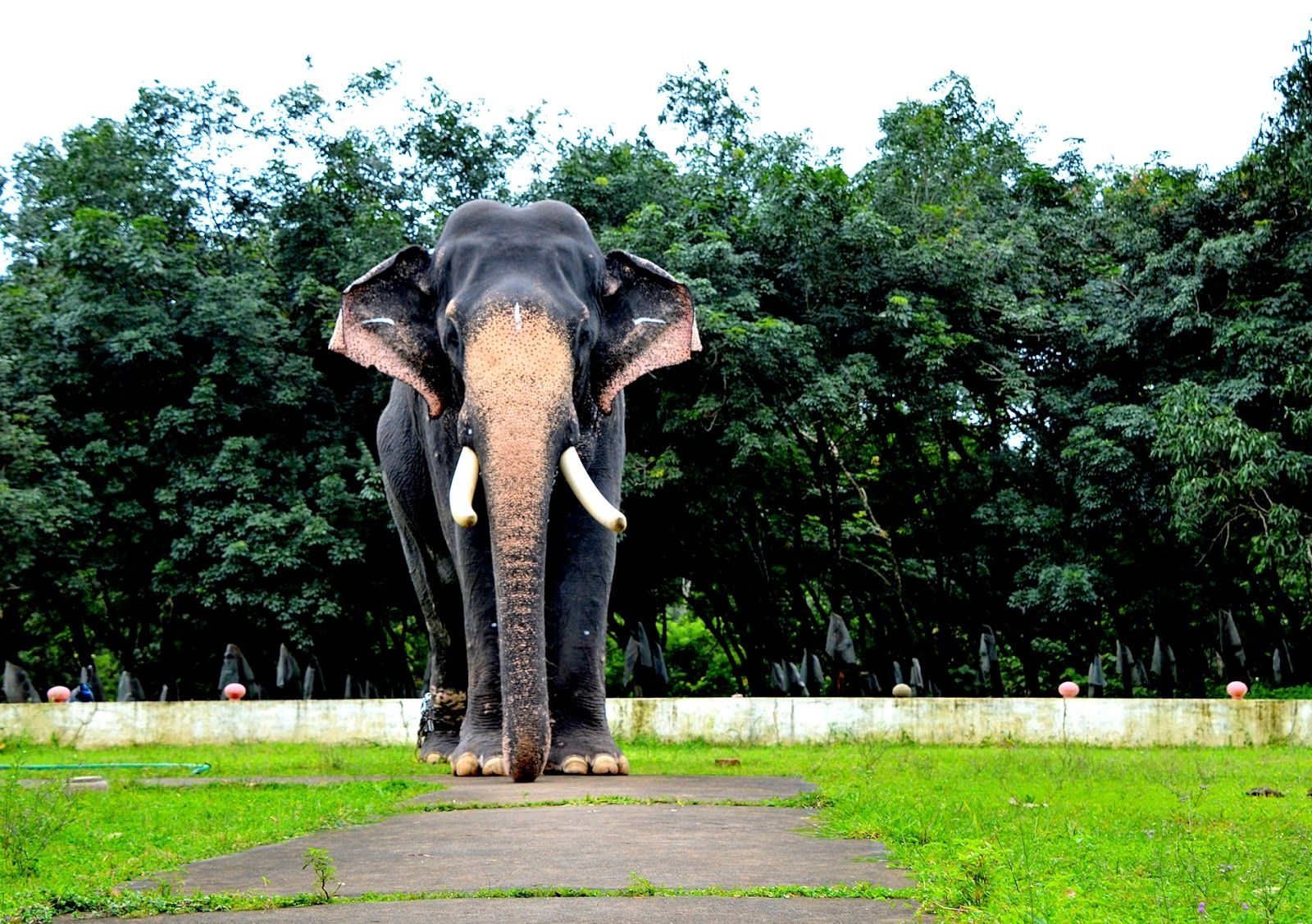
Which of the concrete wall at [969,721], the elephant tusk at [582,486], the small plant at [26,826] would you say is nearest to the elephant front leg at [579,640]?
the elephant tusk at [582,486]

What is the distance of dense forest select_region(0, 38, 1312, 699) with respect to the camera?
2020 centimetres

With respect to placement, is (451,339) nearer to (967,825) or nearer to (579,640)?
(579,640)

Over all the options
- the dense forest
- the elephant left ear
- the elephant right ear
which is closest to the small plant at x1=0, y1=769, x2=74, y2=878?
the elephant right ear

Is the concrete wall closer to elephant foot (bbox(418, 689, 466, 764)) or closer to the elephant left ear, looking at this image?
elephant foot (bbox(418, 689, 466, 764))

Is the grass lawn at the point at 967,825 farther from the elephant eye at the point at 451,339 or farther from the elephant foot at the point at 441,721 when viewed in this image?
the elephant eye at the point at 451,339

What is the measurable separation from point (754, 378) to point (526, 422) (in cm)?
1353

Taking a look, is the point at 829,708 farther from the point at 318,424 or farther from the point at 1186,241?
the point at 318,424

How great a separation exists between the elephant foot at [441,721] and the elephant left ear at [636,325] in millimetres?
2913

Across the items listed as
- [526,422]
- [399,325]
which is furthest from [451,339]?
[526,422]

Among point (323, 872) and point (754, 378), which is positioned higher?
point (754, 378)

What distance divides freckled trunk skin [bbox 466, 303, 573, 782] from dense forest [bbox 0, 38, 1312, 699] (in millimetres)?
12140

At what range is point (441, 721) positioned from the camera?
1112cm

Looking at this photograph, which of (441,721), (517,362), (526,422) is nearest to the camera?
(526,422)

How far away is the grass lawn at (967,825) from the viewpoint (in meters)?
3.86
